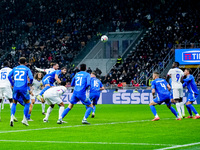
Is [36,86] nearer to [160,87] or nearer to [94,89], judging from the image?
[94,89]

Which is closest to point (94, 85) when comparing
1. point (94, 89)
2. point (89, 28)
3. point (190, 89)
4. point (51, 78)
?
point (94, 89)

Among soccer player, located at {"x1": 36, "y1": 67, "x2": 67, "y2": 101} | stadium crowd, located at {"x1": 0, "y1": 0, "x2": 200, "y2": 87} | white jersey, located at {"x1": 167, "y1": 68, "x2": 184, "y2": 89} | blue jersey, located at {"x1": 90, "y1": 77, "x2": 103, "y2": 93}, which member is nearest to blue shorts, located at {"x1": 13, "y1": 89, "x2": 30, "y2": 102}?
soccer player, located at {"x1": 36, "y1": 67, "x2": 67, "y2": 101}

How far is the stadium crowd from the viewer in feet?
126

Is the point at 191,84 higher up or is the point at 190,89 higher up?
the point at 191,84

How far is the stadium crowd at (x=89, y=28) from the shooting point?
38469 millimetres

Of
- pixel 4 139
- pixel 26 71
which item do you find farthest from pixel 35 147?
pixel 26 71

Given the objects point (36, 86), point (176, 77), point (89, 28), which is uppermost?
point (89, 28)

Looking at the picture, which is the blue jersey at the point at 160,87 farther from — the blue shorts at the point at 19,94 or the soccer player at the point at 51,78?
the blue shorts at the point at 19,94

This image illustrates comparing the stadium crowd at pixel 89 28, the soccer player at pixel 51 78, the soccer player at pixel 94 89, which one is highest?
the stadium crowd at pixel 89 28

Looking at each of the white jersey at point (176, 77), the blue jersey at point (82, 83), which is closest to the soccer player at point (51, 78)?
the blue jersey at point (82, 83)

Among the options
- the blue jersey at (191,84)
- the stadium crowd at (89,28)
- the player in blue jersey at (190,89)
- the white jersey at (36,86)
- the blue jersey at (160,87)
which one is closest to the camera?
the blue jersey at (160,87)

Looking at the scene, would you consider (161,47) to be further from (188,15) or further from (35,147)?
(35,147)

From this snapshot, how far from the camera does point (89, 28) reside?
1844 inches

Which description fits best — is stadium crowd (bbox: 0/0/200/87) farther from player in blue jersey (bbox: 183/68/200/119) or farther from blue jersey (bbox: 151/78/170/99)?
blue jersey (bbox: 151/78/170/99)
